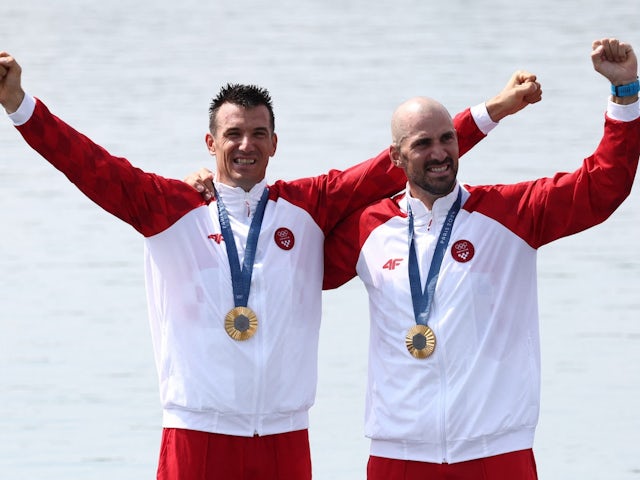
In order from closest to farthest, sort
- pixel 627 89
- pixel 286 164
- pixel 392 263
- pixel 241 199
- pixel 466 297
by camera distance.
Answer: pixel 627 89
pixel 466 297
pixel 392 263
pixel 241 199
pixel 286 164

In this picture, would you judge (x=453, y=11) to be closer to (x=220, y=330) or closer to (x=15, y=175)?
(x=15, y=175)

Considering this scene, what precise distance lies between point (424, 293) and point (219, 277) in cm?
69

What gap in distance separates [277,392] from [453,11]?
18925mm

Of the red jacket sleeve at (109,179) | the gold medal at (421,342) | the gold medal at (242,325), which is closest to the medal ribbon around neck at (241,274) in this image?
the gold medal at (242,325)

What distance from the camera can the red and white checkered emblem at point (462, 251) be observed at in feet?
18.1

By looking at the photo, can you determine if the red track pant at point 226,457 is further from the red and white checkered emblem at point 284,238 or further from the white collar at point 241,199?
the white collar at point 241,199

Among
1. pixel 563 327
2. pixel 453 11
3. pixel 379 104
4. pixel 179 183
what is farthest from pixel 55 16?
pixel 179 183

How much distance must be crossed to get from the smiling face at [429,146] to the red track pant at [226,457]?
97 cm

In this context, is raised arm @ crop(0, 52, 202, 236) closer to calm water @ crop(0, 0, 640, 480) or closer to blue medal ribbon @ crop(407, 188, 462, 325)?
blue medal ribbon @ crop(407, 188, 462, 325)

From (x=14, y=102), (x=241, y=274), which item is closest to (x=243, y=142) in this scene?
(x=241, y=274)

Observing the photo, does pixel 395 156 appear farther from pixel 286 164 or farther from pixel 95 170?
pixel 286 164

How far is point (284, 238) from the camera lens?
575 cm

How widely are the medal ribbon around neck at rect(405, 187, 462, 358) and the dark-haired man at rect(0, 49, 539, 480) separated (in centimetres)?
37

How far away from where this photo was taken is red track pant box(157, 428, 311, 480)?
562 centimetres
